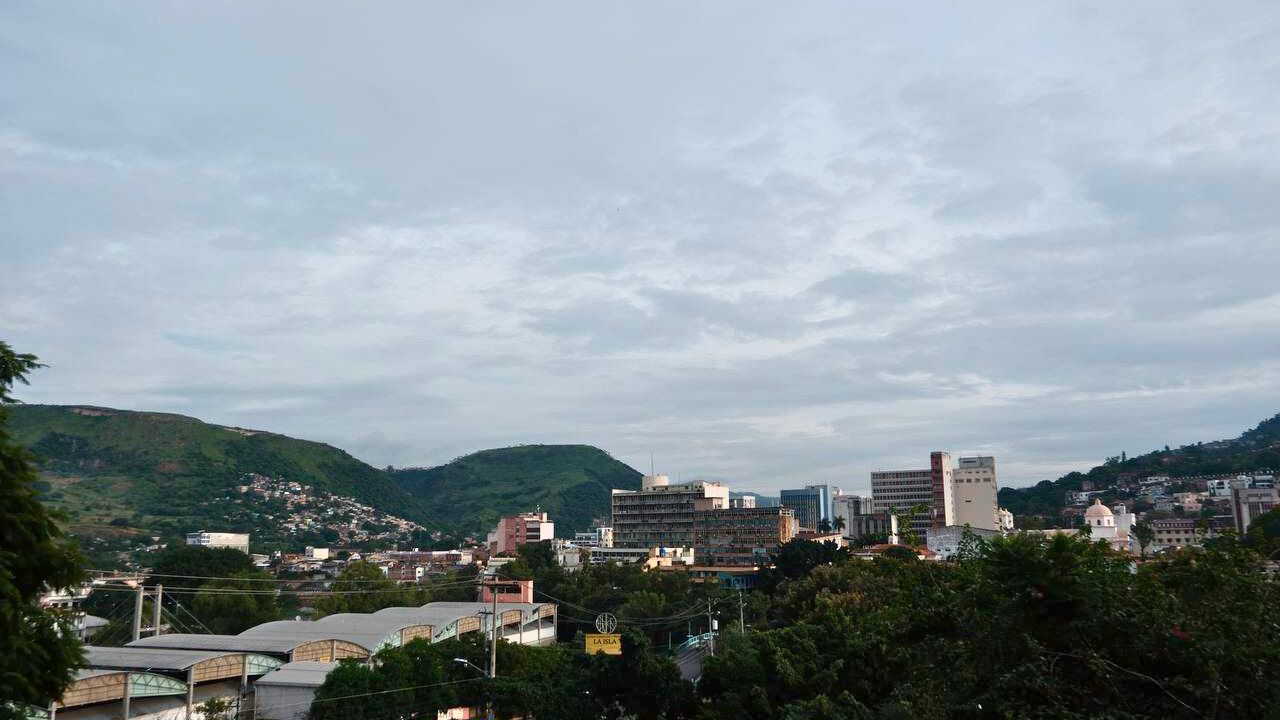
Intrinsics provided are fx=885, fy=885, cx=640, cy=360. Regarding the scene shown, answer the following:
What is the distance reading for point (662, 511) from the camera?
122 m

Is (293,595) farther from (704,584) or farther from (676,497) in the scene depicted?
(676,497)

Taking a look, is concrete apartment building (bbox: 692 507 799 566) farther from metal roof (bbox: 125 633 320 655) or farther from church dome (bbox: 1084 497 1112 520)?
metal roof (bbox: 125 633 320 655)

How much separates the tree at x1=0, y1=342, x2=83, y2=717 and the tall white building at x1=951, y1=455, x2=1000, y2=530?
139m

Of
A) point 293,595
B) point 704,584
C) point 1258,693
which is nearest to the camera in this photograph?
point 1258,693

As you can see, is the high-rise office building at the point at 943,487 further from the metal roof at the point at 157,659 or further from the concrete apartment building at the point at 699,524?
the metal roof at the point at 157,659

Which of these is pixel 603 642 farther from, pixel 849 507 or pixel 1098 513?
pixel 849 507

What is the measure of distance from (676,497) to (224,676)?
86332 mm

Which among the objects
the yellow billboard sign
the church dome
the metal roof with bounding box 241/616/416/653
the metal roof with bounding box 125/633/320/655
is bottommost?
the metal roof with bounding box 241/616/416/653

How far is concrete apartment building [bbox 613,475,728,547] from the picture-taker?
11906cm

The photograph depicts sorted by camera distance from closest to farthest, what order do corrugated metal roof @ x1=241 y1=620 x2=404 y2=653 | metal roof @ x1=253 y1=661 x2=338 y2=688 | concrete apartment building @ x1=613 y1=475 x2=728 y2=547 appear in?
metal roof @ x1=253 y1=661 x2=338 y2=688 → corrugated metal roof @ x1=241 y1=620 x2=404 y2=653 → concrete apartment building @ x1=613 y1=475 x2=728 y2=547

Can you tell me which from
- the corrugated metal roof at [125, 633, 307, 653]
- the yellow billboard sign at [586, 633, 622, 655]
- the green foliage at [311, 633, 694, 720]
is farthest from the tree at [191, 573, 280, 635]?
the yellow billboard sign at [586, 633, 622, 655]

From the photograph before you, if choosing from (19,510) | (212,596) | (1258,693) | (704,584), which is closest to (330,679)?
(19,510)

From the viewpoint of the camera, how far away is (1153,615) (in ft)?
39.8

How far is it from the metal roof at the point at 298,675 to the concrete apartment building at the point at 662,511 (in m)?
81.7
